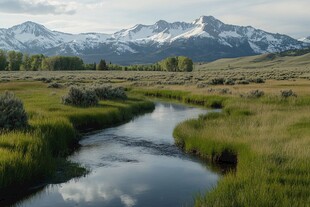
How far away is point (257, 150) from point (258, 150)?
8cm

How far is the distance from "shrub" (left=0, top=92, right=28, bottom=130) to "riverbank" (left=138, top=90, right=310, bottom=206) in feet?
30.6

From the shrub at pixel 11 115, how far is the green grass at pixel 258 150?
9.34m

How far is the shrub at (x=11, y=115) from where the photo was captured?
2114cm

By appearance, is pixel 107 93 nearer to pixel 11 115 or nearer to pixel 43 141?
pixel 11 115

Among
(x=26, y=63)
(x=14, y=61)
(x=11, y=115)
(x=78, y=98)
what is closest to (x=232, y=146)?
(x=11, y=115)

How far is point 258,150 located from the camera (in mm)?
17906

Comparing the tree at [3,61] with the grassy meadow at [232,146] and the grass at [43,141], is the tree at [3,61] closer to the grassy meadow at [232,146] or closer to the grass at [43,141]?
the grassy meadow at [232,146]

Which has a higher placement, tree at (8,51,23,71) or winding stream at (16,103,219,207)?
tree at (8,51,23,71)

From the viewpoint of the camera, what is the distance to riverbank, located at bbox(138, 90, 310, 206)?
12.1 metres

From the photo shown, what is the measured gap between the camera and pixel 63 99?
37.3 m

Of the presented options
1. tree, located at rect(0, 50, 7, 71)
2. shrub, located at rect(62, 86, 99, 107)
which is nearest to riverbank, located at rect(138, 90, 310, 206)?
shrub, located at rect(62, 86, 99, 107)

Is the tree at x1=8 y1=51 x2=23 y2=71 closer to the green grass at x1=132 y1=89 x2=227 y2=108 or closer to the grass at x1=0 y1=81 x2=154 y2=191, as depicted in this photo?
the green grass at x1=132 y1=89 x2=227 y2=108

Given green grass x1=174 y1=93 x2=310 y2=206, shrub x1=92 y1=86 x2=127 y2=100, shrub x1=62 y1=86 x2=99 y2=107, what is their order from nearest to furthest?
1. green grass x1=174 y1=93 x2=310 y2=206
2. shrub x1=62 y1=86 x2=99 y2=107
3. shrub x1=92 y1=86 x2=127 y2=100

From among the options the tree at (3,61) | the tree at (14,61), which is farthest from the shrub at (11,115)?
the tree at (14,61)
